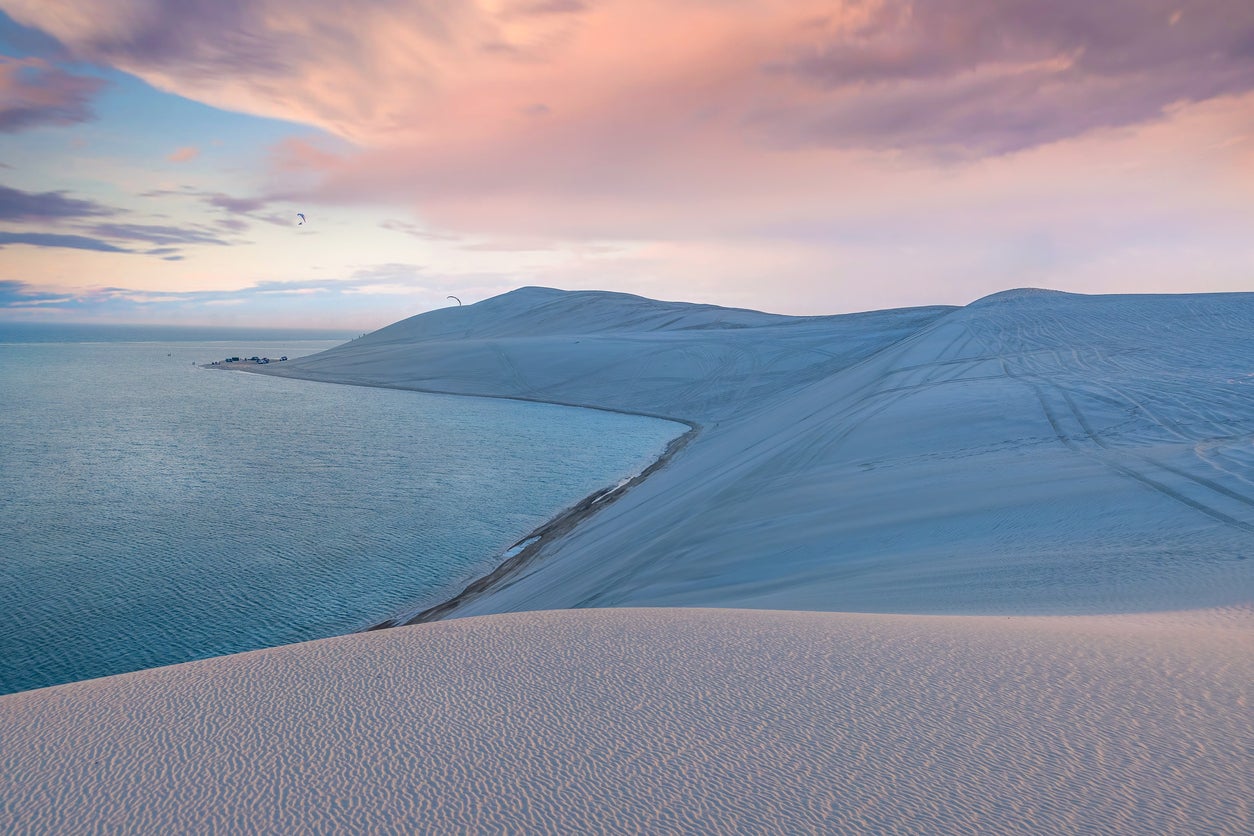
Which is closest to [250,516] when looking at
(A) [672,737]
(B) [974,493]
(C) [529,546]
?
(C) [529,546]

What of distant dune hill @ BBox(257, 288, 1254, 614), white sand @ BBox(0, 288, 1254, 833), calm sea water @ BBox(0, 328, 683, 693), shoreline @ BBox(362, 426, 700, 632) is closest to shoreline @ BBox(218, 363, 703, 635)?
shoreline @ BBox(362, 426, 700, 632)

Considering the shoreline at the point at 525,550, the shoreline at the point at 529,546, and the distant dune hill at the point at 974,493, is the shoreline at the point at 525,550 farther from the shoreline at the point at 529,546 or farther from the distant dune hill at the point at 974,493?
the distant dune hill at the point at 974,493

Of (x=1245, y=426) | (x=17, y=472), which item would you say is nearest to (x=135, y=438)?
(x=17, y=472)

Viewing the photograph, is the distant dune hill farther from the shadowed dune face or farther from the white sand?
the shadowed dune face

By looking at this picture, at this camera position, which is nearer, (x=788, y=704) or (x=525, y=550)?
(x=788, y=704)

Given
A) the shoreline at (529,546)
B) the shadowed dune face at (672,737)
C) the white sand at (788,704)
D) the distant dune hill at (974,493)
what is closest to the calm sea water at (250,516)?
the shoreline at (529,546)

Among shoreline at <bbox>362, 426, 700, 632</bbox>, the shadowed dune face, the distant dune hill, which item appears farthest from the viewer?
shoreline at <bbox>362, 426, 700, 632</bbox>

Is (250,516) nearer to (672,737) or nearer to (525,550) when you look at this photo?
(525,550)
